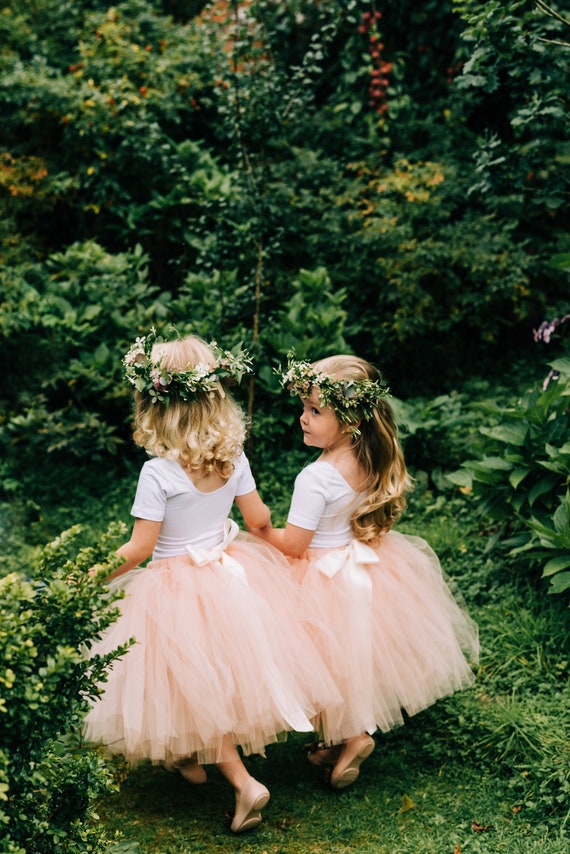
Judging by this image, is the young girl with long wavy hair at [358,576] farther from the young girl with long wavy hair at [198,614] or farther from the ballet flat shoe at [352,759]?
the young girl with long wavy hair at [198,614]

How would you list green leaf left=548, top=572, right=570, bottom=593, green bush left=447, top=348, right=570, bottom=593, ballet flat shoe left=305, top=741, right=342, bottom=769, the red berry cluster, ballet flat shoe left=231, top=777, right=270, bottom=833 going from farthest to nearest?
the red berry cluster → green bush left=447, top=348, right=570, bottom=593 → green leaf left=548, top=572, right=570, bottom=593 → ballet flat shoe left=305, top=741, right=342, bottom=769 → ballet flat shoe left=231, top=777, right=270, bottom=833

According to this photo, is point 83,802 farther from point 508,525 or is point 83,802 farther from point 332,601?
point 508,525

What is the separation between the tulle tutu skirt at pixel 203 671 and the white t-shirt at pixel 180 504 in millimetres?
102

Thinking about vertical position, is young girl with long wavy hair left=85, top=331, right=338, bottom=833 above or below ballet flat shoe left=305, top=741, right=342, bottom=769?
above

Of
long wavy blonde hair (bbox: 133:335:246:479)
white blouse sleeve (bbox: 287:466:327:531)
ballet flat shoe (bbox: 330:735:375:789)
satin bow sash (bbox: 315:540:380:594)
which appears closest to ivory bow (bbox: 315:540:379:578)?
satin bow sash (bbox: 315:540:380:594)

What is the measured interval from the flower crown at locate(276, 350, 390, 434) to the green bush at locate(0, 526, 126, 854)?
1128 millimetres

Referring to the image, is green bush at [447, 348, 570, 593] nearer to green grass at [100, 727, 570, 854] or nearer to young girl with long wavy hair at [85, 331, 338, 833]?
green grass at [100, 727, 570, 854]

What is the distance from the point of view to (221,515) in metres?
3.26

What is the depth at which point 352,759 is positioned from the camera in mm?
3252

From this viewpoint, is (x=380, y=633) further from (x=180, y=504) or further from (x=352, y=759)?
(x=180, y=504)

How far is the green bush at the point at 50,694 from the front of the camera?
2186 millimetres

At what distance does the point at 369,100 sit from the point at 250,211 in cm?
260

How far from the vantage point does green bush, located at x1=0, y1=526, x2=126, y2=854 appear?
Answer: 2.19 metres

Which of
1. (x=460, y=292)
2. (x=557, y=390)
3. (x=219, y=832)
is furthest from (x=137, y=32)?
(x=219, y=832)
